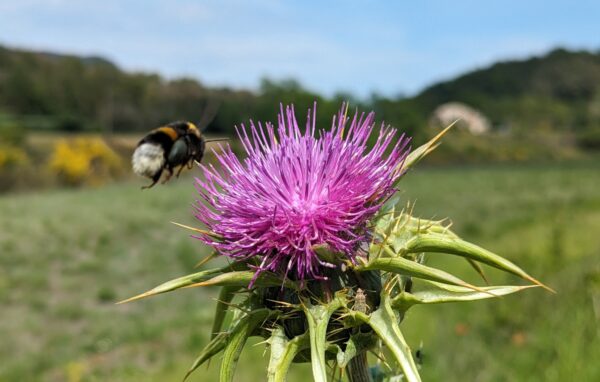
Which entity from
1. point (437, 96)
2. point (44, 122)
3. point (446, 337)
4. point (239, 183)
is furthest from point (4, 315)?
point (437, 96)

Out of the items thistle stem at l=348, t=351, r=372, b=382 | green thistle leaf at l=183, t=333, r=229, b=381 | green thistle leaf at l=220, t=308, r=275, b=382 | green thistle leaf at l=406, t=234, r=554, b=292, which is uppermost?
green thistle leaf at l=406, t=234, r=554, b=292

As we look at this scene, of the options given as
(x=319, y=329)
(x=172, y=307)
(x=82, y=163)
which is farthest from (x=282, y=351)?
(x=82, y=163)

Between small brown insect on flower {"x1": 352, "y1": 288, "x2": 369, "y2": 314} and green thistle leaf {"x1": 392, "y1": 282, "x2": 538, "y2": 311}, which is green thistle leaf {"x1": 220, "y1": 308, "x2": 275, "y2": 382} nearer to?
small brown insect on flower {"x1": 352, "y1": 288, "x2": 369, "y2": 314}

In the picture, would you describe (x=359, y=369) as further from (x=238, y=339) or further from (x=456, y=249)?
(x=456, y=249)

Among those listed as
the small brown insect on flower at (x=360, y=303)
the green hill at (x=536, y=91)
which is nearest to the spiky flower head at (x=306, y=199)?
the small brown insect on flower at (x=360, y=303)

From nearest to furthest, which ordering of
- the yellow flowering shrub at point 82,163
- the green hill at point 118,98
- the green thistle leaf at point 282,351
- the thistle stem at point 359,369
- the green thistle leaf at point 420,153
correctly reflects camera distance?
1. the green thistle leaf at point 282,351
2. the thistle stem at point 359,369
3. the green thistle leaf at point 420,153
4. the yellow flowering shrub at point 82,163
5. the green hill at point 118,98

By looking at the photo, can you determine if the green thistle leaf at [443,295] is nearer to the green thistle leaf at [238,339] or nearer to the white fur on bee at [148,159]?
the green thistle leaf at [238,339]

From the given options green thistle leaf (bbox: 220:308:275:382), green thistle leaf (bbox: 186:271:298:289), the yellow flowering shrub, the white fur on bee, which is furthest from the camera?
the yellow flowering shrub

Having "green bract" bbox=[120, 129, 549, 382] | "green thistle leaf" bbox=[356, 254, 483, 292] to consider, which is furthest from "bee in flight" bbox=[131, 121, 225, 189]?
"green thistle leaf" bbox=[356, 254, 483, 292]
